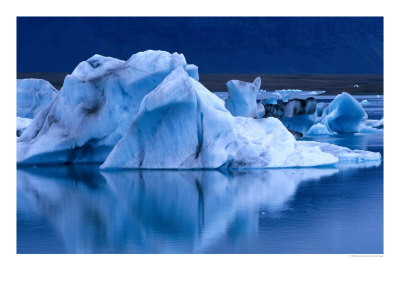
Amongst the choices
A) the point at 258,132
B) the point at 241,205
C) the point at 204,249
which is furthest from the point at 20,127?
the point at 204,249

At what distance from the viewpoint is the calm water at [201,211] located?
5.81 metres

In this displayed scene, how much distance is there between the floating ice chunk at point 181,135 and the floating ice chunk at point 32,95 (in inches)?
290

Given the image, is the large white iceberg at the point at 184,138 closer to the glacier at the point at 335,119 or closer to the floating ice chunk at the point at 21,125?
the floating ice chunk at the point at 21,125

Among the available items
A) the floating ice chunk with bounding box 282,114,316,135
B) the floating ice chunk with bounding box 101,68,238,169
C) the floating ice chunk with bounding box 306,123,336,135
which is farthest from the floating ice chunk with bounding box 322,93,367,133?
the floating ice chunk with bounding box 101,68,238,169

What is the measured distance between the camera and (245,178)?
9.38 metres

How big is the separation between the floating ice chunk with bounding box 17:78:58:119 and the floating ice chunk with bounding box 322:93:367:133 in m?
6.30

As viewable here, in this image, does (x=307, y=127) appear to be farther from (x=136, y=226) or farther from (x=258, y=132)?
(x=136, y=226)

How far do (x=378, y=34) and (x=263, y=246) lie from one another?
34856 mm

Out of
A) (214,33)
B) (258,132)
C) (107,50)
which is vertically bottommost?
(258,132)

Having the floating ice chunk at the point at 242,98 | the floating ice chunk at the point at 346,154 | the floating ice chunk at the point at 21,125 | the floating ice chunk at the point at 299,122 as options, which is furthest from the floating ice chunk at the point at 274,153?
the floating ice chunk at the point at 299,122

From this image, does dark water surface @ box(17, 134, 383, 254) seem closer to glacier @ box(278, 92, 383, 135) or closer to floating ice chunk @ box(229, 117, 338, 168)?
floating ice chunk @ box(229, 117, 338, 168)

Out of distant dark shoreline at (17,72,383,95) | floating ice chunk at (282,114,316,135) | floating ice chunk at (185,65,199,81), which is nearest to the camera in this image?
floating ice chunk at (185,65,199,81)

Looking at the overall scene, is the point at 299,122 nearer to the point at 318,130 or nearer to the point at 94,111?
the point at 318,130

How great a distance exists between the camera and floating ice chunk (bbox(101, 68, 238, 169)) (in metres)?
9.86
